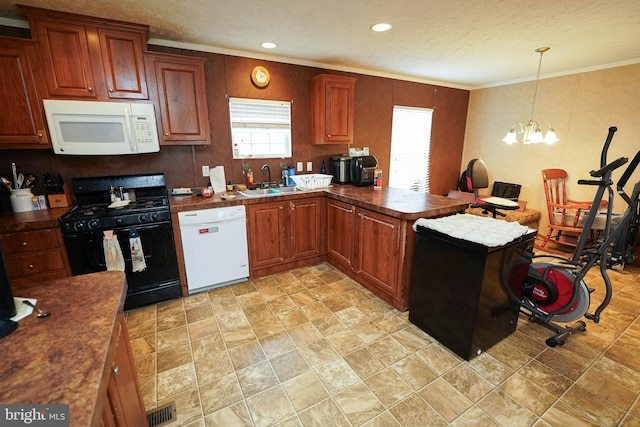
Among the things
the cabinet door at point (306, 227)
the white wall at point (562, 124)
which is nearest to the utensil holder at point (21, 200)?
the cabinet door at point (306, 227)

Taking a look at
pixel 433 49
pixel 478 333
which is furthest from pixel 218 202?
pixel 433 49

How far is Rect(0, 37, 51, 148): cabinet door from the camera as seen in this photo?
7.08 ft

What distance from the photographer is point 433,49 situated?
3086 mm

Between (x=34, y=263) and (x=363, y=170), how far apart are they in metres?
3.16

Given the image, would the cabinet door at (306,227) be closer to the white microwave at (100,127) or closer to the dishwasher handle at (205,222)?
the dishwasher handle at (205,222)

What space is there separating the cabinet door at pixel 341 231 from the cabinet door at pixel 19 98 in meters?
2.67

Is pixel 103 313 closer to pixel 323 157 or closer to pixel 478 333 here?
pixel 478 333

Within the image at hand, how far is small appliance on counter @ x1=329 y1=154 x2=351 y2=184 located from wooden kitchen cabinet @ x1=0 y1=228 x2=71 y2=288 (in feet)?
9.33

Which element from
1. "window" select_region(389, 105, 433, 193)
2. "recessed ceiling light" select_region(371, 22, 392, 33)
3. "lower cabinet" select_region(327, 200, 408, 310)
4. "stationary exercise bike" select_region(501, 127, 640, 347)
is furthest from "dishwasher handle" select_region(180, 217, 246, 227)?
"window" select_region(389, 105, 433, 193)

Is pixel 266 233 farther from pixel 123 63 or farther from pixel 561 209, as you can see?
pixel 561 209

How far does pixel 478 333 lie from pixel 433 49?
2.83m

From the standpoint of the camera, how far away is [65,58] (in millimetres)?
2277

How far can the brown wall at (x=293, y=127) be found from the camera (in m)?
2.75

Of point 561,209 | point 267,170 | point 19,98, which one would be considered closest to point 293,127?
point 267,170
